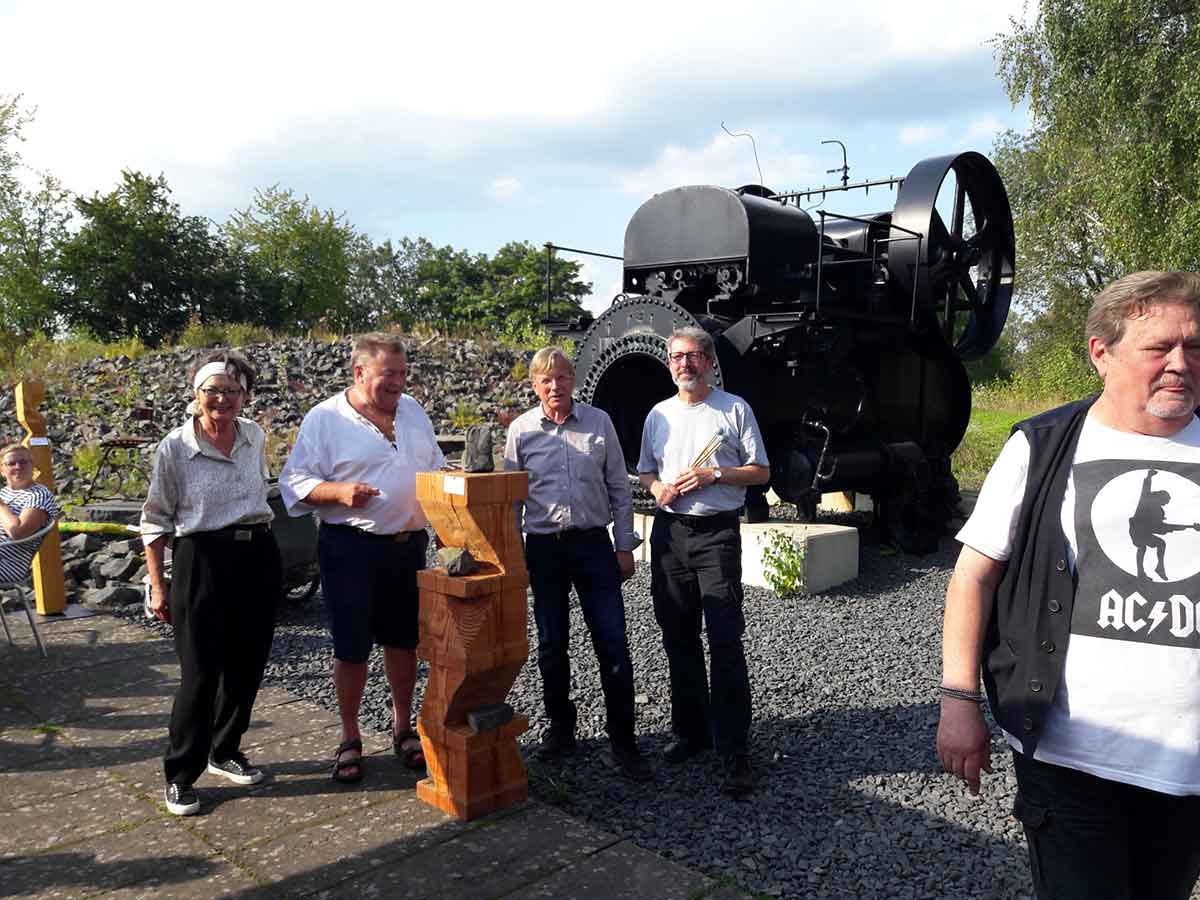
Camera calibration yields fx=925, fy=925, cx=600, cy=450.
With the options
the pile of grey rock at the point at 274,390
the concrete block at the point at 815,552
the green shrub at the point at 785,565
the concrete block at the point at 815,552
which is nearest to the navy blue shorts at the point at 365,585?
the concrete block at the point at 815,552

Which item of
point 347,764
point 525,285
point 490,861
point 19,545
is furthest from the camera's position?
point 525,285

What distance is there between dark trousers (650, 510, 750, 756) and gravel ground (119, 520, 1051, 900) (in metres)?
0.21

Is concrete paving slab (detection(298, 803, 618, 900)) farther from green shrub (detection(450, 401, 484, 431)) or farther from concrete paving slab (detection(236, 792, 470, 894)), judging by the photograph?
green shrub (detection(450, 401, 484, 431))

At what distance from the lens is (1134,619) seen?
1767mm

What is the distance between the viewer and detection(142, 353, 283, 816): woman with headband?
3445mm

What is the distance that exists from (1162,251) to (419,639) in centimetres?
1747

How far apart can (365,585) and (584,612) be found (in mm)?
915

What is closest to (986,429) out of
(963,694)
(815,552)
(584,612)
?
(815,552)

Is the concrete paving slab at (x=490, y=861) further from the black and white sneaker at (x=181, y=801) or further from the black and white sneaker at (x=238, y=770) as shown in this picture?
the black and white sneaker at (x=238, y=770)

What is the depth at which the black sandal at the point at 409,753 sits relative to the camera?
3791mm

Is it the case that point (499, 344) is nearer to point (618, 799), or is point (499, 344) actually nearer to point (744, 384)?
point (744, 384)

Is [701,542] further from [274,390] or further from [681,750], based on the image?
[274,390]

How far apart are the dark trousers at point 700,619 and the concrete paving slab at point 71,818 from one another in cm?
211

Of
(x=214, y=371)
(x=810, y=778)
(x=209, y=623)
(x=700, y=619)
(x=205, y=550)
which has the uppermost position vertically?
(x=214, y=371)
